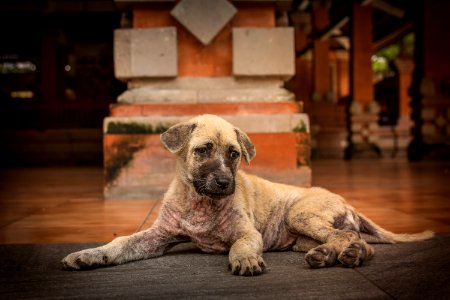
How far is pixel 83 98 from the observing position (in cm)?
1725

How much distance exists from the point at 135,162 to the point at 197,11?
5.42ft

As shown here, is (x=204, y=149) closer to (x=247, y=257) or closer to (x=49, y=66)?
(x=247, y=257)

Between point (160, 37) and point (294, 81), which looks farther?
point (294, 81)

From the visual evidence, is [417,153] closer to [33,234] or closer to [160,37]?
[160,37]

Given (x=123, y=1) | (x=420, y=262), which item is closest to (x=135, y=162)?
(x=123, y=1)

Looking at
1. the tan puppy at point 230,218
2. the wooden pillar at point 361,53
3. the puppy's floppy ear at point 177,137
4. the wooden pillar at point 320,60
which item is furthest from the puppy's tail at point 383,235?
the wooden pillar at point 320,60

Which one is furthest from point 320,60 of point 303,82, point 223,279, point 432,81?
point 223,279

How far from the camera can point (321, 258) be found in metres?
2.21

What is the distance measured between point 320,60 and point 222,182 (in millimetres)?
18886

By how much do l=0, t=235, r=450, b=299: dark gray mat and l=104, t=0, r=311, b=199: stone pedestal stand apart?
232 centimetres

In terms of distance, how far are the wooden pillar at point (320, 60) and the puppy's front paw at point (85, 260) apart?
18.1m

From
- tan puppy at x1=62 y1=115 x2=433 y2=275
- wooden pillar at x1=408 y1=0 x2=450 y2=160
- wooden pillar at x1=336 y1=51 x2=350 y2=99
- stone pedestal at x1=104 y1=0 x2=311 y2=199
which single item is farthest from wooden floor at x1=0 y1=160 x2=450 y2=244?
wooden pillar at x1=336 y1=51 x2=350 y2=99

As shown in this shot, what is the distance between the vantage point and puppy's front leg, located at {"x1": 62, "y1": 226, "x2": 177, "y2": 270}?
7.50 ft

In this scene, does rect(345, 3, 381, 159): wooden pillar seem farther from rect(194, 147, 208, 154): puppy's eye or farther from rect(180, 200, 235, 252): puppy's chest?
rect(194, 147, 208, 154): puppy's eye
